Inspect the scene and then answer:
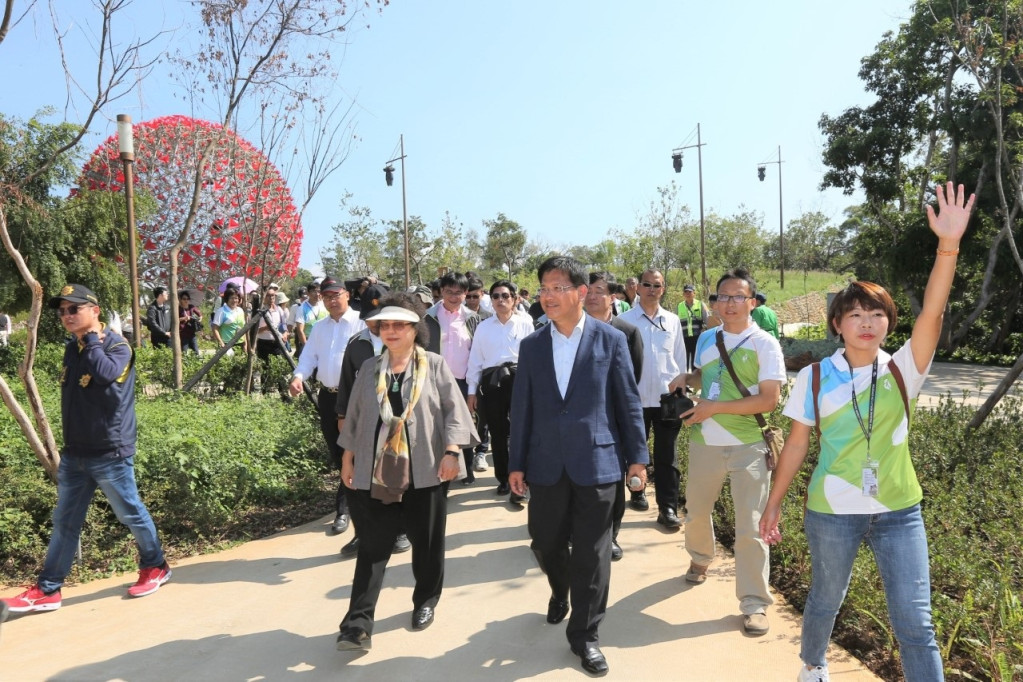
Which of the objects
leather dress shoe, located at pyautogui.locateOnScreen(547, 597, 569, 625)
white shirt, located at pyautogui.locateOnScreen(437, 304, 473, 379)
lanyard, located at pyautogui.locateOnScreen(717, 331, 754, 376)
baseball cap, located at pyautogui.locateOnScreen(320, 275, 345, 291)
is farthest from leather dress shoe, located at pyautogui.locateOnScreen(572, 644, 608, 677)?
white shirt, located at pyautogui.locateOnScreen(437, 304, 473, 379)

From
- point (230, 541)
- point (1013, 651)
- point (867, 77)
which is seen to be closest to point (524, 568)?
point (230, 541)

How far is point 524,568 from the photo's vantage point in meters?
4.54

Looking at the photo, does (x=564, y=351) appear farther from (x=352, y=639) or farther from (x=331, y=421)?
(x=331, y=421)

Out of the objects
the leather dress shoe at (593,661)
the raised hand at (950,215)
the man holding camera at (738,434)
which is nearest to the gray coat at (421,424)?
the leather dress shoe at (593,661)

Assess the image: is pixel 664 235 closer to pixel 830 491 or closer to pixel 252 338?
pixel 252 338

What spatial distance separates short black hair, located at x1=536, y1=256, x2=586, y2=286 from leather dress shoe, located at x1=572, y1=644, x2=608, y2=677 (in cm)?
168

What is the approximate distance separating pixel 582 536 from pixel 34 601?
10.1 ft

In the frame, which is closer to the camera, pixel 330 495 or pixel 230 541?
pixel 230 541

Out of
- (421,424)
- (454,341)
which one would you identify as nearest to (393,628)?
(421,424)

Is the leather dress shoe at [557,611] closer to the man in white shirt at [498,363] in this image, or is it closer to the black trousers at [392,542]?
the black trousers at [392,542]

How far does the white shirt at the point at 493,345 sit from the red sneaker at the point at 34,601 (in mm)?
3079

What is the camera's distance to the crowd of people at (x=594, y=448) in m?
2.79

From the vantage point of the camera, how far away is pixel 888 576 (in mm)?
2762

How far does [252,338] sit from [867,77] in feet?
48.9
